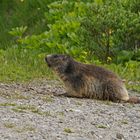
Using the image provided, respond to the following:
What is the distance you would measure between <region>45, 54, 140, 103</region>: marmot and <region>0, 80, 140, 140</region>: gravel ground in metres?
0.27

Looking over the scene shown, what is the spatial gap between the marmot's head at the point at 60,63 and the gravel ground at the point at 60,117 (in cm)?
44

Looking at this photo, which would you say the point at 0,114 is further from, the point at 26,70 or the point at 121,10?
the point at 121,10

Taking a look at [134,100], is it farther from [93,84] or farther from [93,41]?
[93,41]

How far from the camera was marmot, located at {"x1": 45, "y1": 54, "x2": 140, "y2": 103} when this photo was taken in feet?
A: 37.9

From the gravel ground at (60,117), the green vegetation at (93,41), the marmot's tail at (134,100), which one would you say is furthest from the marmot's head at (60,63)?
the green vegetation at (93,41)

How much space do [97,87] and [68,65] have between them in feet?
1.92

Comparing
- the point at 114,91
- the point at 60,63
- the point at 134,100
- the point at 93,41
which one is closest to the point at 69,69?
the point at 60,63

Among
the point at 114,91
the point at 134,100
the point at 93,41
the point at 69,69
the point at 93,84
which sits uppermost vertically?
the point at 93,41

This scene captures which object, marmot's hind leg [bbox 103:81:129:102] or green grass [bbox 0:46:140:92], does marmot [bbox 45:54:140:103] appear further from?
green grass [bbox 0:46:140:92]

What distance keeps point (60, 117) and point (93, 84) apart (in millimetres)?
2172

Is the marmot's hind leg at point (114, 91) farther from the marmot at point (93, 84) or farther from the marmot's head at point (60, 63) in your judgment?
the marmot's head at point (60, 63)

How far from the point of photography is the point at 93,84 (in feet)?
38.1

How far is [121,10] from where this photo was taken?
16.3 meters

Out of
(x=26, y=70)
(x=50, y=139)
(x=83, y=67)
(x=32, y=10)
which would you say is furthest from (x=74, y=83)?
(x=32, y=10)
